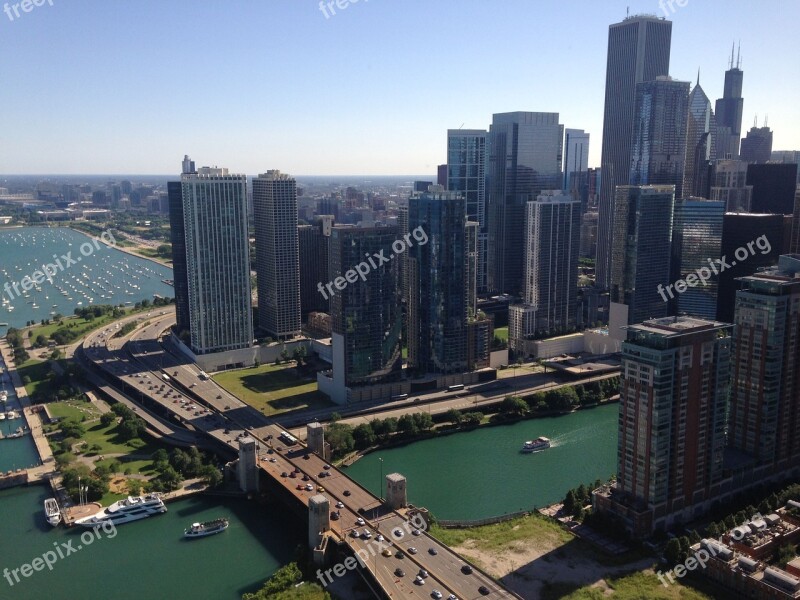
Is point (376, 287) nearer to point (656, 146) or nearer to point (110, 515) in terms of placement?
point (110, 515)

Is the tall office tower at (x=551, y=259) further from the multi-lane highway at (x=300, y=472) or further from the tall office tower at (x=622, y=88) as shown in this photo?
the multi-lane highway at (x=300, y=472)

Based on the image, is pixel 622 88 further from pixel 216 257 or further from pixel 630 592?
pixel 630 592

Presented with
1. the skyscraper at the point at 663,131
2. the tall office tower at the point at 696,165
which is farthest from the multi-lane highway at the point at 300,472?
the tall office tower at the point at 696,165

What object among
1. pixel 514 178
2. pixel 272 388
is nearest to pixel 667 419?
pixel 272 388

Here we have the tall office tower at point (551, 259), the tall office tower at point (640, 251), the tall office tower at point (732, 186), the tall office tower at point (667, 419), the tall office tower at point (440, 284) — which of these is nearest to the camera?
the tall office tower at point (667, 419)

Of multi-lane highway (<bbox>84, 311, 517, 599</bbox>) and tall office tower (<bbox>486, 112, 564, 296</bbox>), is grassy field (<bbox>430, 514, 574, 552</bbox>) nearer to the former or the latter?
multi-lane highway (<bbox>84, 311, 517, 599</bbox>)

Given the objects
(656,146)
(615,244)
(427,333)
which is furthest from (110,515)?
(656,146)
